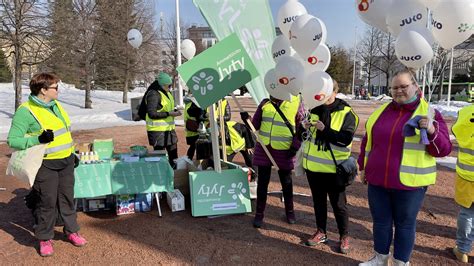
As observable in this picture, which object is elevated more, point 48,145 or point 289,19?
point 289,19

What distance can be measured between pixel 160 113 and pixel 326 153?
312 centimetres

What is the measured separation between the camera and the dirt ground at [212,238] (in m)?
3.75

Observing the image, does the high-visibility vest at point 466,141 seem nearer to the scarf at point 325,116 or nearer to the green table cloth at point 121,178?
the scarf at point 325,116

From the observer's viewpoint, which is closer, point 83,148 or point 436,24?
point 436,24

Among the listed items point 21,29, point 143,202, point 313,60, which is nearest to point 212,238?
point 143,202

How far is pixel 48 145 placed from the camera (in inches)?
143

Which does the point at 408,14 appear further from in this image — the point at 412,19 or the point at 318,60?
the point at 318,60

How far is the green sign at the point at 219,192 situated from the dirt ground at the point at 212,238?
0.11 metres

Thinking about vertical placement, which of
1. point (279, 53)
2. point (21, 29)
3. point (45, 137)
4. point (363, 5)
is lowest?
point (45, 137)

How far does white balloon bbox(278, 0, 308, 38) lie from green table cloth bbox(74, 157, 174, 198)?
2290mm

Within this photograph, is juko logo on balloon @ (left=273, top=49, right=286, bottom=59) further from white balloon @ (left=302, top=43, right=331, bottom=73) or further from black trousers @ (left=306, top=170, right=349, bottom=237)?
black trousers @ (left=306, top=170, right=349, bottom=237)

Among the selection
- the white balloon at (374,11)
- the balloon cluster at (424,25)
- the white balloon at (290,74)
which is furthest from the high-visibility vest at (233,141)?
the balloon cluster at (424,25)

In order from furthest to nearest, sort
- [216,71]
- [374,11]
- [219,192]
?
[219,192] < [216,71] < [374,11]

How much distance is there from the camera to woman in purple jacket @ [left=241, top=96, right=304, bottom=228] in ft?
14.3
